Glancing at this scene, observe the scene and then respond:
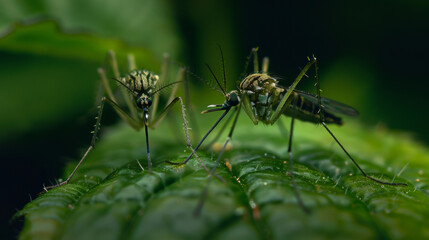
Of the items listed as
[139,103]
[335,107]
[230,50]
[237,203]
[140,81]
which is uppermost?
[230,50]

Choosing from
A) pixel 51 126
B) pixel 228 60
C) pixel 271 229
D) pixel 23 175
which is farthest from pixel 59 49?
pixel 271 229

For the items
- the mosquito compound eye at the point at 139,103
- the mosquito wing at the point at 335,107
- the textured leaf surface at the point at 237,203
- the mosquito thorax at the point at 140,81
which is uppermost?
the mosquito thorax at the point at 140,81

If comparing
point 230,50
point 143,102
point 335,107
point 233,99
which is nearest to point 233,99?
point 233,99

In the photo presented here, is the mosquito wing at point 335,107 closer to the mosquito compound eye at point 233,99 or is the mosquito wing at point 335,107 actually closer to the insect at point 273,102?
the insect at point 273,102

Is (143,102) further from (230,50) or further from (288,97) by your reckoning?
(230,50)

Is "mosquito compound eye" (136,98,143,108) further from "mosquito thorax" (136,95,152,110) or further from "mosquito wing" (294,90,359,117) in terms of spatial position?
"mosquito wing" (294,90,359,117)

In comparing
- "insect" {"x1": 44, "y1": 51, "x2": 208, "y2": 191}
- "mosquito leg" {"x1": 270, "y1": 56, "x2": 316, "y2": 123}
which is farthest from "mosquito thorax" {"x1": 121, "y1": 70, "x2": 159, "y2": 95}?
"mosquito leg" {"x1": 270, "y1": 56, "x2": 316, "y2": 123}

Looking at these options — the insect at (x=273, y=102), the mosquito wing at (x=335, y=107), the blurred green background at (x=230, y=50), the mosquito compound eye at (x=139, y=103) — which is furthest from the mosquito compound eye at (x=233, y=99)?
the blurred green background at (x=230, y=50)
